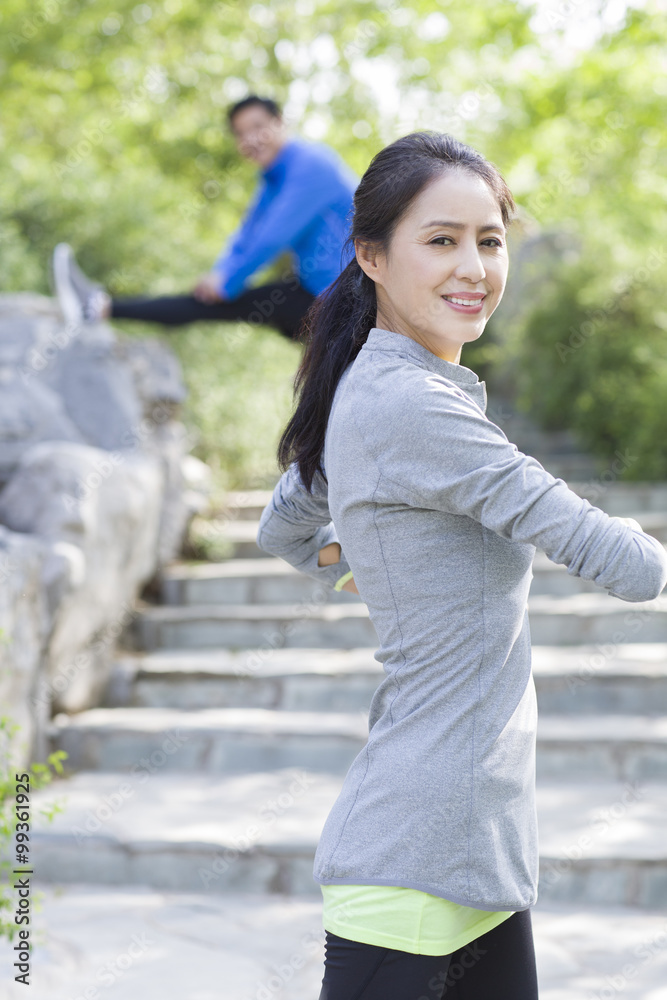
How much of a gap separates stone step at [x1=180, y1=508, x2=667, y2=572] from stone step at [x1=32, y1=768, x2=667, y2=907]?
6.75 feet

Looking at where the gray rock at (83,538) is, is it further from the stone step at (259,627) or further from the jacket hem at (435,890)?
the jacket hem at (435,890)

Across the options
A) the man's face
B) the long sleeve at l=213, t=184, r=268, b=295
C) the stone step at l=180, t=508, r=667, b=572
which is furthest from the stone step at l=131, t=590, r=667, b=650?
the man's face

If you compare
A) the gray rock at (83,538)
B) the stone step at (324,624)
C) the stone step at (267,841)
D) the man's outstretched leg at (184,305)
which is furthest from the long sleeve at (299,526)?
the stone step at (324,624)

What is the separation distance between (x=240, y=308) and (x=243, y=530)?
68.3 inches

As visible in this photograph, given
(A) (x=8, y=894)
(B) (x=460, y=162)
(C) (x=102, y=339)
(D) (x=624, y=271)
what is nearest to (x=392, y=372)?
(B) (x=460, y=162)

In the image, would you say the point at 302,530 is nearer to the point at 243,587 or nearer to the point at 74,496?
the point at 74,496

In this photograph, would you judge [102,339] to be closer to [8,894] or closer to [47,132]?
[8,894]

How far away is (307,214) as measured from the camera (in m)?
4.50

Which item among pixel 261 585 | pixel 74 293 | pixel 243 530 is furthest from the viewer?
pixel 243 530

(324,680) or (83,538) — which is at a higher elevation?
(83,538)

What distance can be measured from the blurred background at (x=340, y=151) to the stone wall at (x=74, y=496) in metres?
0.86

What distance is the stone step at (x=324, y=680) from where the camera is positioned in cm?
448

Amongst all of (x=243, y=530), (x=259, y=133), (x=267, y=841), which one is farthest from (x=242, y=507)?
(x=267, y=841)

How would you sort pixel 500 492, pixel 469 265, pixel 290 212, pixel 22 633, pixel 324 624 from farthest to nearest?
pixel 324 624 < pixel 290 212 < pixel 22 633 < pixel 469 265 < pixel 500 492
